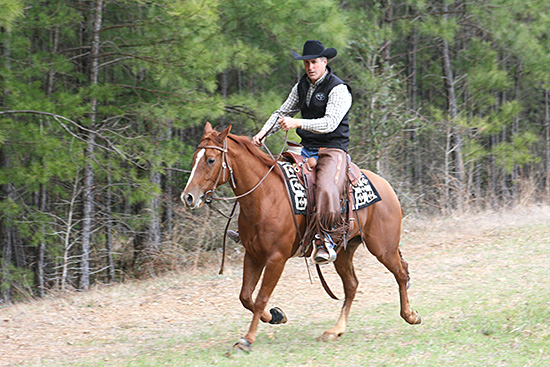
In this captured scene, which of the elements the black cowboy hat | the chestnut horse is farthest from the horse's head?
the black cowboy hat

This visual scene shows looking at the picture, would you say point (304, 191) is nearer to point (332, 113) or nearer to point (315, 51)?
point (332, 113)

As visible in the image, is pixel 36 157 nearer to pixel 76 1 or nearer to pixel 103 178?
pixel 103 178

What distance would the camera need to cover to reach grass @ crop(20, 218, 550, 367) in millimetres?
5098

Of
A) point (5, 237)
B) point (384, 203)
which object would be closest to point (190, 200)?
point (384, 203)

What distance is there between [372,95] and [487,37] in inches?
347

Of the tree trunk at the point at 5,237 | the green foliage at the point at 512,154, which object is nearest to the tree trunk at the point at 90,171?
the tree trunk at the point at 5,237

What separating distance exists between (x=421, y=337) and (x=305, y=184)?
6.67ft

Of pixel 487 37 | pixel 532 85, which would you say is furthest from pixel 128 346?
pixel 532 85

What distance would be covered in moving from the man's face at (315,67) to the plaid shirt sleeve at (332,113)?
0.24 metres

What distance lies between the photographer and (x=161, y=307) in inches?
336

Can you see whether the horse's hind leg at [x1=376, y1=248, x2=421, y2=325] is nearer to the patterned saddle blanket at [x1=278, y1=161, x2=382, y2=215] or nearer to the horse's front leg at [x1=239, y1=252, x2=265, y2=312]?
the patterned saddle blanket at [x1=278, y1=161, x2=382, y2=215]

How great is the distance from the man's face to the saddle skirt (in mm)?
868

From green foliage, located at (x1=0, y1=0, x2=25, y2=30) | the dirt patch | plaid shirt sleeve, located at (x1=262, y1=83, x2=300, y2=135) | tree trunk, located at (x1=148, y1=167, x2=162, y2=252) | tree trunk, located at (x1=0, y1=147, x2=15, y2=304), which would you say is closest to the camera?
plaid shirt sleeve, located at (x1=262, y1=83, x2=300, y2=135)

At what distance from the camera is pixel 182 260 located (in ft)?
36.8
